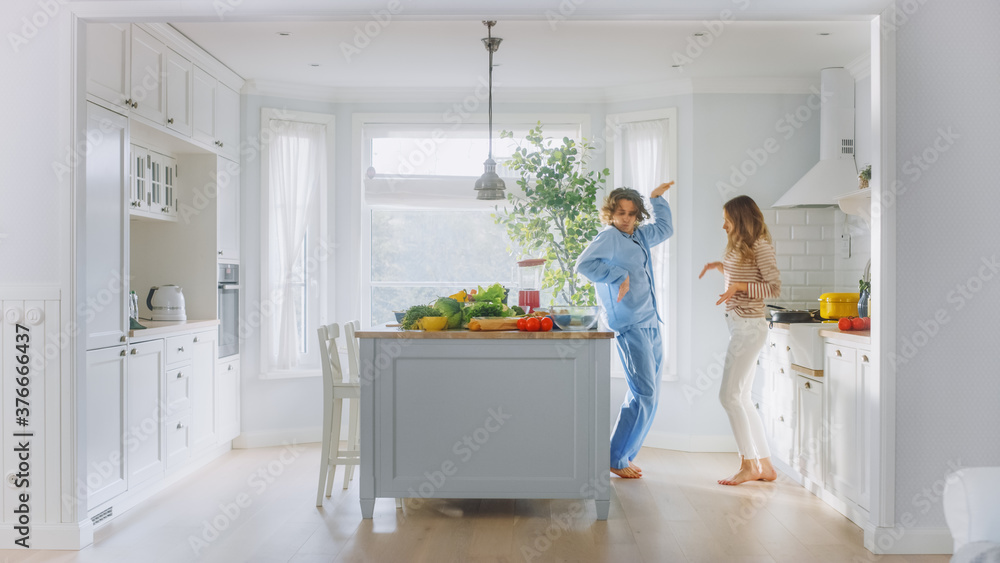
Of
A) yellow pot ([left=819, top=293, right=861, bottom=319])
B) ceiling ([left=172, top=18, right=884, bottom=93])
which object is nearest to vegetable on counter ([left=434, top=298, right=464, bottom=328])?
ceiling ([left=172, top=18, right=884, bottom=93])

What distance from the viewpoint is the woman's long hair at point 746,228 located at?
4.38 meters

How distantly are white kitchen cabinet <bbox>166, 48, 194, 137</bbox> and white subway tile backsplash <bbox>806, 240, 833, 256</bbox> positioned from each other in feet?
13.2

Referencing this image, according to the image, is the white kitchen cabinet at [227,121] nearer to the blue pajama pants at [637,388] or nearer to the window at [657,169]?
the window at [657,169]

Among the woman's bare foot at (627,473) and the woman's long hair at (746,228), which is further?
the woman's bare foot at (627,473)

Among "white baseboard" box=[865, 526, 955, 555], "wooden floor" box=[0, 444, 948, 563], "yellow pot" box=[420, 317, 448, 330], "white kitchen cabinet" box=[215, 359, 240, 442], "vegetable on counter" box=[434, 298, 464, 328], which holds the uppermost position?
"vegetable on counter" box=[434, 298, 464, 328]

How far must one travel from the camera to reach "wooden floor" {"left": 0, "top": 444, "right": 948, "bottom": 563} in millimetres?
3219

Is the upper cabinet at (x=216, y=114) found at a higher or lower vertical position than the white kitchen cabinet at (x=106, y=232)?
higher

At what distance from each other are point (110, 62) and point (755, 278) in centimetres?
344

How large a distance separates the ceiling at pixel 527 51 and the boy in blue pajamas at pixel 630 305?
0.90 meters

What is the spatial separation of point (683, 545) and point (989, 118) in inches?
86.3

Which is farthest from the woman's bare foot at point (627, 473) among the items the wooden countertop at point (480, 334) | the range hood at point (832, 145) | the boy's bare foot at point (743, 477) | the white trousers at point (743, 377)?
the range hood at point (832, 145)

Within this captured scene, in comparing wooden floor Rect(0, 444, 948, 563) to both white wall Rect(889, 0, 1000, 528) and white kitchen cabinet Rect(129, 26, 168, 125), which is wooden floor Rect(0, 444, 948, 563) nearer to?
white wall Rect(889, 0, 1000, 528)

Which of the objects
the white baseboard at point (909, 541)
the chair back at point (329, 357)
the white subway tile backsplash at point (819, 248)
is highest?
the white subway tile backsplash at point (819, 248)

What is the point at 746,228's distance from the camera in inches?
173
